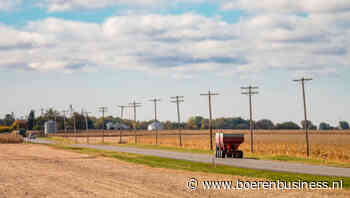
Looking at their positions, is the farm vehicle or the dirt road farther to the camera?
the farm vehicle

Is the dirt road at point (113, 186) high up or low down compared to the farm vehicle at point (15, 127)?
down

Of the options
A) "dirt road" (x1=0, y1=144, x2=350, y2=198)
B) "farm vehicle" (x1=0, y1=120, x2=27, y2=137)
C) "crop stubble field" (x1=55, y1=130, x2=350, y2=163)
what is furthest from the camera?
"farm vehicle" (x1=0, y1=120, x2=27, y2=137)

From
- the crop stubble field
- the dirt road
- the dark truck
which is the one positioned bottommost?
the dirt road

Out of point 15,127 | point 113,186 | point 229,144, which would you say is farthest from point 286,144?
point 15,127

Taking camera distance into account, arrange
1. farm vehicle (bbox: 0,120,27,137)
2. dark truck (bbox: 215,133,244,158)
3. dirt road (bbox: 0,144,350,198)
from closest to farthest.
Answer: dirt road (bbox: 0,144,350,198) → dark truck (bbox: 215,133,244,158) → farm vehicle (bbox: 0,120,27,137)

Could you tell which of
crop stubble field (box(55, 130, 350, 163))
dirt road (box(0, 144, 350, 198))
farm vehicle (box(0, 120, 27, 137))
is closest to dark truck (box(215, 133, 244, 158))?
crop stubble field (box(55, 130, 350, 163))

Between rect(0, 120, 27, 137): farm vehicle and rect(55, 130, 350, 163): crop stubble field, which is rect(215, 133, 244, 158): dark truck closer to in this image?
rect(55, 130, 350, 163): crop stubble field

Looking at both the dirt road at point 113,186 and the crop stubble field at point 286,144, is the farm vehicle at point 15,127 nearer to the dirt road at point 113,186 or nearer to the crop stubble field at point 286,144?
the crop stubble field at point 286,144

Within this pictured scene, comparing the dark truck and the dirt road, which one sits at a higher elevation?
the dark truck

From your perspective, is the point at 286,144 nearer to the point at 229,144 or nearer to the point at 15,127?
the point at 229,144

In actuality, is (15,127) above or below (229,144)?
above

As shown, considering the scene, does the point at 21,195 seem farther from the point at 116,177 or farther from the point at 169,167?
the point at 169,167

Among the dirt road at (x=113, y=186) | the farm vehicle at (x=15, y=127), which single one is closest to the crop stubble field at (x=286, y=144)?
the dirt road at (x=113, y=186)

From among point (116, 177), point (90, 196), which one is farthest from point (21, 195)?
point (116, 177)
